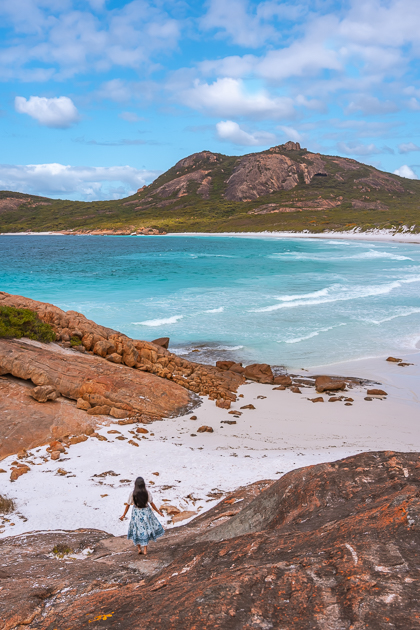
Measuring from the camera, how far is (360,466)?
6355mm

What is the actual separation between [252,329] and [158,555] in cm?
1976

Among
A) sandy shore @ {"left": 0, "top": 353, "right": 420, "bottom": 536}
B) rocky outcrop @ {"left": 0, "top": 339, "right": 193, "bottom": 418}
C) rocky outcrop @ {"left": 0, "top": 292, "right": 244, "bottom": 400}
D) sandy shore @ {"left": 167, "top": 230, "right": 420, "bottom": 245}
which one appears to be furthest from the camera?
sandy shore @ {"left": 167, "top": 230, "right": 420, "bottom": 245}

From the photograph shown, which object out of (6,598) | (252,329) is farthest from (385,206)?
(6,598)

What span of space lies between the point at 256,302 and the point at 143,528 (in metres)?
27.7

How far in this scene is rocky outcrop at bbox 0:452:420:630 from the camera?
3240 millimetres

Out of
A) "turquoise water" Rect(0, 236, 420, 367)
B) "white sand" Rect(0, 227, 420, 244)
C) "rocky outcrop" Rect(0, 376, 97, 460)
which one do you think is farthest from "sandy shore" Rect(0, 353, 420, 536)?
"white sand" Rect(0, 227, 420, 244)

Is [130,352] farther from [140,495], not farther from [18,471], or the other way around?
[140,495]

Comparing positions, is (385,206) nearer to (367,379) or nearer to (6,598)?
(367,379)

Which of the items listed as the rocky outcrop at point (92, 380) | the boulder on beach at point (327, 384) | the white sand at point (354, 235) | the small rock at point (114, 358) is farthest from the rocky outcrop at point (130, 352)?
the white sand at point (354, 235)

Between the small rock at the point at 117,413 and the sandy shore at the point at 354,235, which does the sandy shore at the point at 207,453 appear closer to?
the small rock at the point at 117,413

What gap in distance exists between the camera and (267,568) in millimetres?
3885

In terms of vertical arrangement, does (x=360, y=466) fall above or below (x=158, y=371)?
above

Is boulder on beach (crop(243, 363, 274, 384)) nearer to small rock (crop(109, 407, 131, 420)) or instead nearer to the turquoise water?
the turquoise water

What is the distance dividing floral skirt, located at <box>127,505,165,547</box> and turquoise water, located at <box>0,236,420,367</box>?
13.6 m
